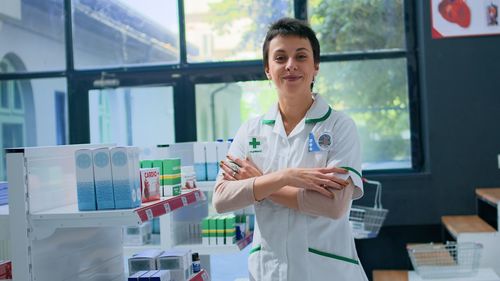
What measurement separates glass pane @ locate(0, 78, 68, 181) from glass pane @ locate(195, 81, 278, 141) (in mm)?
1358

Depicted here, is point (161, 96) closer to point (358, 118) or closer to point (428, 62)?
point (358, 118)

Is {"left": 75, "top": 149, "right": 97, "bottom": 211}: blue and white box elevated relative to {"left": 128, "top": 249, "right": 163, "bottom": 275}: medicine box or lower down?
elevated

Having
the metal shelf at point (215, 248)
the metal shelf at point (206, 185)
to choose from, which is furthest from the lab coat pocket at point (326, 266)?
the metal shelf at point (206, 185)

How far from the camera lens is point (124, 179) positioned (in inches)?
87.5

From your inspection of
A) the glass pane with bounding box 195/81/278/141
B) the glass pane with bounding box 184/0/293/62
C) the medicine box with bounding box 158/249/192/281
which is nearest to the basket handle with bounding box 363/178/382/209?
the glass pane with bounding box 195/81/278/141

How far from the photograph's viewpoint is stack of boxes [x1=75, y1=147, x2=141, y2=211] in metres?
2.21

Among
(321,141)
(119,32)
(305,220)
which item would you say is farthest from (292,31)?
(119,32)

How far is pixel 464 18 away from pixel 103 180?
14.2 ft

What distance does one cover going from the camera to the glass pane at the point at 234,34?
611cm

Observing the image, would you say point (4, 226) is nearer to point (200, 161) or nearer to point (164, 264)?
point (164, 264)

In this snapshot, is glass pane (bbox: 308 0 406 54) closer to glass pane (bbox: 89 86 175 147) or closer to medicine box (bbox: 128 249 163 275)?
glass pane (bbox: 89 86 175 147)

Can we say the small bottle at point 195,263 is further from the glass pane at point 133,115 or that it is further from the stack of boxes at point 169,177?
the glass pane at point 133,115

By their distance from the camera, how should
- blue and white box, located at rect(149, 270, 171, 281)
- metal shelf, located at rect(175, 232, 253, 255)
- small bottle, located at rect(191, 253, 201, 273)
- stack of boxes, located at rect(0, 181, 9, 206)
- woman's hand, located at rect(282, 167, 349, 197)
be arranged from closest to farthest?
woman's hand, located at rect(282, 167, 349, 197) → blue and white box, located at rect(149, 270, 171, 281) → stack of boxes, located at rect(0, 181, 9, 206) → small bottle, located at rect(191, 253, 201, 273) → metal shelf, located at rect(175, 232, 253, 255)

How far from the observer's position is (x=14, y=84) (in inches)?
253
